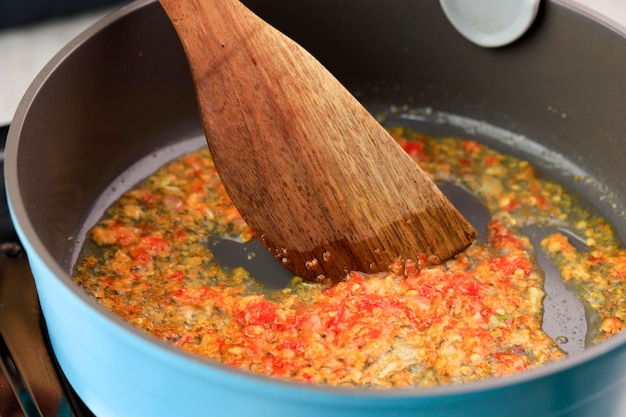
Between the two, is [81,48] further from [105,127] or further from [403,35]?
[403,35]

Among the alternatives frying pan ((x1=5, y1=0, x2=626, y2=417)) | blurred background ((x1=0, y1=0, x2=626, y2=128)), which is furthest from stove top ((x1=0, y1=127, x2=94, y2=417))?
blurred background ((x1=0, y1=0, x2=626, y2=128))

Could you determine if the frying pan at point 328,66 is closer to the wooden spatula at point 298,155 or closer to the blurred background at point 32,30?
the wooden spatula at point 298,155

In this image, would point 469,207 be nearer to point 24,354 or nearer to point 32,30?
point 24,354

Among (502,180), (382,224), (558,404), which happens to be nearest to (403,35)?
(502,180)

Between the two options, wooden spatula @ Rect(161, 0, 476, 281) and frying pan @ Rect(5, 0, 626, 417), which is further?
wooden spatula @ Rect(161, 0, 476, 281)

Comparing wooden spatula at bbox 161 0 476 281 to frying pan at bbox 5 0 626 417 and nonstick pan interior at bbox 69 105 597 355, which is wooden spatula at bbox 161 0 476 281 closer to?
nonstick pan interior at bbox 69 105 597 355

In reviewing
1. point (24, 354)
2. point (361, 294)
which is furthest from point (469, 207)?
point (24, 354)
